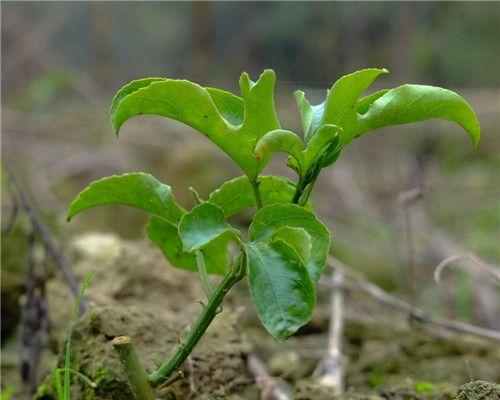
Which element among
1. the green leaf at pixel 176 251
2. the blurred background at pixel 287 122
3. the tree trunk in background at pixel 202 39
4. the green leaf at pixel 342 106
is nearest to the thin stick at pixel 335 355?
the blurred background at pixel 287 122

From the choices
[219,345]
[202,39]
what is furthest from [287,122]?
[219,345]

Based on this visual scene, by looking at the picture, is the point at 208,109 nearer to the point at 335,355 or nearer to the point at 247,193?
the point at 247,193

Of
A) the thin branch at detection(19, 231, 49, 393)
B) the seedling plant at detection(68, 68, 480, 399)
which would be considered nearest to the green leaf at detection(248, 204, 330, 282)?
the seedling plant at detection(68, 68, 480, 399)

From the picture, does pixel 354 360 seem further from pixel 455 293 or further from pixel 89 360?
pixel 455 293

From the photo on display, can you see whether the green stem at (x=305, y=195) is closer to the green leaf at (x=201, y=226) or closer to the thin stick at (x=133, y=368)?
the green leaf at (x=201, y=226)

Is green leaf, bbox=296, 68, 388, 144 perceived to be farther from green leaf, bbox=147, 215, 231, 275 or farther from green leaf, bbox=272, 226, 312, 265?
green leaf, bbox=147, 215, 231, 275

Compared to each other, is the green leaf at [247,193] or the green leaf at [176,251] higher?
the green leaf at [247,193]

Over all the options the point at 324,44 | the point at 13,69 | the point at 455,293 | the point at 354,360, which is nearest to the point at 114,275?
the point at 354,360
